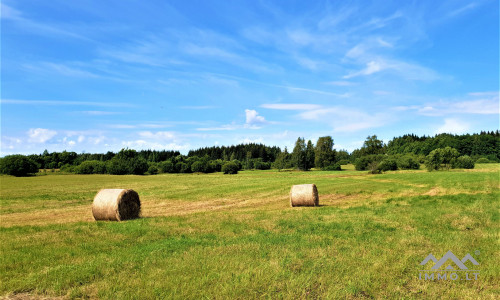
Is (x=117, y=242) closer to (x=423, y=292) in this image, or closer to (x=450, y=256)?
(x=423, y=292)

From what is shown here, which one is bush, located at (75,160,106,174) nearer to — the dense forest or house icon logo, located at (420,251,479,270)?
the dense forest

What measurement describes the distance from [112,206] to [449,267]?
15.8m

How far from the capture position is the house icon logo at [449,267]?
7.71 m

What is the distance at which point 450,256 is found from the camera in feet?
29.5

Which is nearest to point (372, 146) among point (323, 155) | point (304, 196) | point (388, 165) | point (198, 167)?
point (323, 155)

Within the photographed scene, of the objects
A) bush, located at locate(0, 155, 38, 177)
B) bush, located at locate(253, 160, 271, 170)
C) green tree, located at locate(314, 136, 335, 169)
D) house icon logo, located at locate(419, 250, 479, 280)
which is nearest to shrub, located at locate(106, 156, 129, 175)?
bush, located at locate(0, 155, 38, 177)

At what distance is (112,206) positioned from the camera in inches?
664

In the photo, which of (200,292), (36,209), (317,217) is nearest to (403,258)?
(200,292)

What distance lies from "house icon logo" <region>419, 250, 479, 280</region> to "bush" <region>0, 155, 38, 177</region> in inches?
4288

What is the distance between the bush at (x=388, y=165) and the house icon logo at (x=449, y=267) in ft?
270

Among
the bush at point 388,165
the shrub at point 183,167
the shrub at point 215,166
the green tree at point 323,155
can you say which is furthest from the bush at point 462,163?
the shrub at point 183,167

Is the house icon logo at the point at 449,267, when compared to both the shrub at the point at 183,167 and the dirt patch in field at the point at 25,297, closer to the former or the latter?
the dirt patch in field at the point at 25,297

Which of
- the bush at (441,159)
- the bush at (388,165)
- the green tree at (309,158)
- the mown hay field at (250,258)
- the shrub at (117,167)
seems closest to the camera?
the mown hay field at (250,258)

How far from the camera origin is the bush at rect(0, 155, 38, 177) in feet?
292
